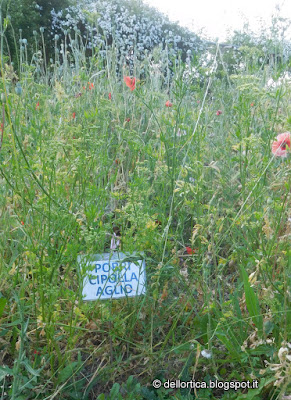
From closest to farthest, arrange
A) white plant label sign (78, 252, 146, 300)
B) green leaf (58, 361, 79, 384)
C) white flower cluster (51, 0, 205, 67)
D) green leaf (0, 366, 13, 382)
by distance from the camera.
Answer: green leaf (0, 366, 13, 382) → green leaf (58, 361, 79, 384) → white plant label sign (78, 252, 146, 300) → white flower cluster (51, 0, 205, 67)

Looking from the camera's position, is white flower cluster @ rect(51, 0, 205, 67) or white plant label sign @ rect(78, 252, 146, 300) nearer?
white plant label sign @ rect(78, 252, 146, 300)

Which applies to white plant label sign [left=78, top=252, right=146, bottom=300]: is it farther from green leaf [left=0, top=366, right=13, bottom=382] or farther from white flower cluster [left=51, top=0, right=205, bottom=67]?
white flower cluster [left=51, top=0, right=205, bottom=67]

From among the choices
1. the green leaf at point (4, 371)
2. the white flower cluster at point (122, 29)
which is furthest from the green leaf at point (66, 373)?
the white flower cluster at point (122, 29)

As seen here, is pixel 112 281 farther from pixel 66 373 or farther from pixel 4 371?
pixel 4 371

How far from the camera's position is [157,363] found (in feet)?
4.13

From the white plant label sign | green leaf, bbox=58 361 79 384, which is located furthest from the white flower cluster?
green leaf, bbox=58 361 79 384

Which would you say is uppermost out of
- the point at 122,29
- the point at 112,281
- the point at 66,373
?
the point at 122,29

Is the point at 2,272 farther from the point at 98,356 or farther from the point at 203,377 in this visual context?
the point at 203,377

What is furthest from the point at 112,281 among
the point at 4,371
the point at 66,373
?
the point at 4,371

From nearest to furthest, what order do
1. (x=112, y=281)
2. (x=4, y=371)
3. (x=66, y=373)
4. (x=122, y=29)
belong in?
1. (x=4, y=371)
2. (x=66, y=373)
3. (x=112, y=281)
4. (x=122, y=29)

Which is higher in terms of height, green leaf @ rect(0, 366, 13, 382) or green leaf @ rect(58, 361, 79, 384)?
green leaf @ rect(0, 366, 13, 382)

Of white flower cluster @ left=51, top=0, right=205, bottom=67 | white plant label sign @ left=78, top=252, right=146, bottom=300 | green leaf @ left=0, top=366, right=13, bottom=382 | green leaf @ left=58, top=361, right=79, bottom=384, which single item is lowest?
green leaf @ left=58, top=361, right=79, bottom=384

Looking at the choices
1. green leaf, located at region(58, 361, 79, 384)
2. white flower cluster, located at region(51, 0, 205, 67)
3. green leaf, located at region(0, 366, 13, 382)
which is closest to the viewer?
green leaf, located at region(0, 366, 13, 382)

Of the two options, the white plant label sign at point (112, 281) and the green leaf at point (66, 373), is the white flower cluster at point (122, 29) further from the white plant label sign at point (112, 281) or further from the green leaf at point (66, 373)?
the green leaf at point (66, 373)
